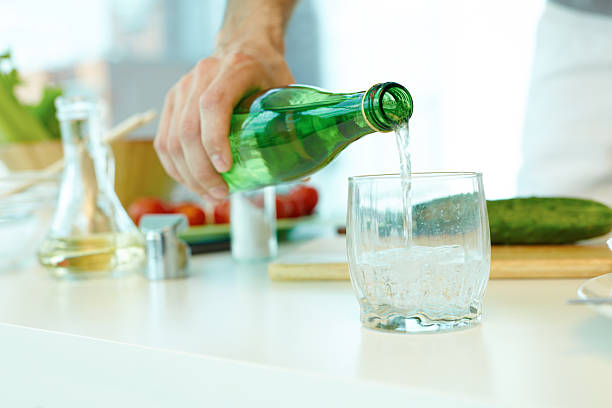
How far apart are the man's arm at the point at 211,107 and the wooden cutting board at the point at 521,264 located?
0.43ft

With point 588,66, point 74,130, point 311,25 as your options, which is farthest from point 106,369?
point 311,25

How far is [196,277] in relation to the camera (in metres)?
0.87

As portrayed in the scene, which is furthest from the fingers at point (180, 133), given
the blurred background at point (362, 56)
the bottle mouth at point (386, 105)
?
the blurred background at point (362, 56)

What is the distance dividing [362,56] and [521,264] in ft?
9.43

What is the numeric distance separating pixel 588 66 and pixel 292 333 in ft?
3.57

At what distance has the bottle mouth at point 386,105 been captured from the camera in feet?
1.82

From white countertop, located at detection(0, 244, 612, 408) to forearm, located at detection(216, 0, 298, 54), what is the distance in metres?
0.37

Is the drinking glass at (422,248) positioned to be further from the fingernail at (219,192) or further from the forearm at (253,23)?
the forearm at (253,23)

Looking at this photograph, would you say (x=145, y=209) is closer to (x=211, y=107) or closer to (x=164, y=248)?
(x=164, y=248)

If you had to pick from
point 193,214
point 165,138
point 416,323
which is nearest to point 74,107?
point 165,138

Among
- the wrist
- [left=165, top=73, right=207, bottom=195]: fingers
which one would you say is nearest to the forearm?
the wrist

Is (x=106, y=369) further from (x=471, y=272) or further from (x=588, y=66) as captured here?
(x=588, y=66)

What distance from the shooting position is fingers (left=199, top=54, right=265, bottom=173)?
0.72 m

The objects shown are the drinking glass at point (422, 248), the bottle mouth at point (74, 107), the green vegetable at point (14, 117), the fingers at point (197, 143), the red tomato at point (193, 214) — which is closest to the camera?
the drinking glass at point (422, 248)
